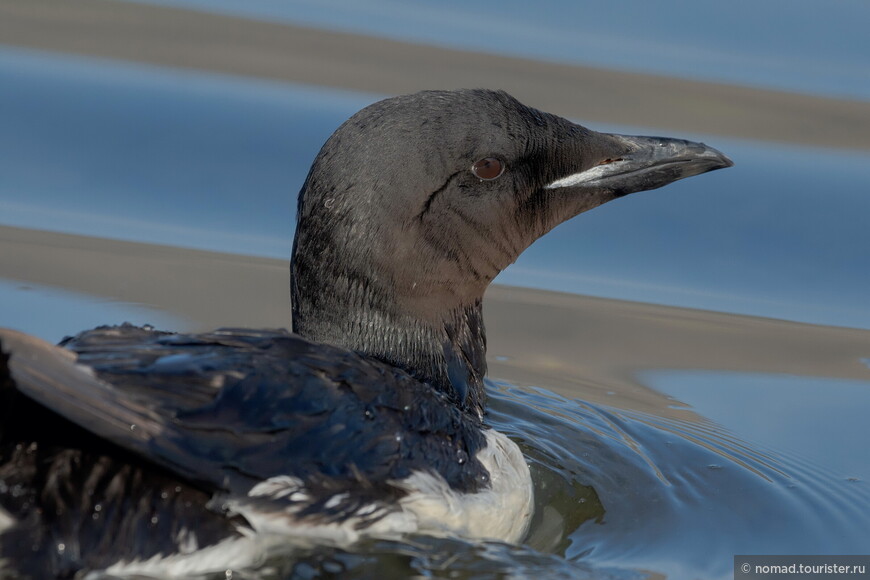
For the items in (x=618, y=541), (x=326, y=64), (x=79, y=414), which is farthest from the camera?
(x=326, y=64)

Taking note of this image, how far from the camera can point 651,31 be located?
9562 millimetres

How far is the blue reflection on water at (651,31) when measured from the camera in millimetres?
9078

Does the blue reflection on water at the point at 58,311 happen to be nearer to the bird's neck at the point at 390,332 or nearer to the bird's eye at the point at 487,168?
the bird's neck at the point at 390,332

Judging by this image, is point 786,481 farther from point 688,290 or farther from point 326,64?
point 326,64

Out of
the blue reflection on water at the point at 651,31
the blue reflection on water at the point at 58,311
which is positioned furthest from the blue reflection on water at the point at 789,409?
the blue reflection on water at the point at 651,31

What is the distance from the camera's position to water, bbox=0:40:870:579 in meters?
5.14

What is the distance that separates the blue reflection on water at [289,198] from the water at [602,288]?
12mm

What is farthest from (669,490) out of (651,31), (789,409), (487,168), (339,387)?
(651,31)

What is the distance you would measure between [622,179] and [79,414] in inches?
99.3

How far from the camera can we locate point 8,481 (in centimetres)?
394

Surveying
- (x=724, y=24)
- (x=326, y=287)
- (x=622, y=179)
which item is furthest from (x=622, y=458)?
(x=724, y=24)

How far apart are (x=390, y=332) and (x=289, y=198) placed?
2798 mm

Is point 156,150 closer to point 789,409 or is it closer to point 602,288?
point 602,288

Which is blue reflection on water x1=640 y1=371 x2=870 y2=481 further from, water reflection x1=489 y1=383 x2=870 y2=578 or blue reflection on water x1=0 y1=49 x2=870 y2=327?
blue reflection on water x1=0 y1=49 x2=870 y2=327
